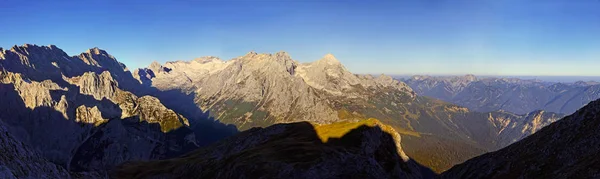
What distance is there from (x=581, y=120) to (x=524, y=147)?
1355 centimetres

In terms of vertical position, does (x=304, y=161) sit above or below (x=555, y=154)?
below

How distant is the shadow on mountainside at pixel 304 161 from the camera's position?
74562mm

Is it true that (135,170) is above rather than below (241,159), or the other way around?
below

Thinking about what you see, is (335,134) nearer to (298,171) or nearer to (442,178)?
(442,178)

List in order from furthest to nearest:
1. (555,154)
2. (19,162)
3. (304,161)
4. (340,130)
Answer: (340,130) < (555,154) < (304,161) < (19,162)

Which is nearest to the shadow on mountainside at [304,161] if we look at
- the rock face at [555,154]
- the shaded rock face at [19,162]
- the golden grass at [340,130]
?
the golden grass at [340,130]

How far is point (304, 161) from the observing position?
7812 centimetres

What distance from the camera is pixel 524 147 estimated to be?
301 feet

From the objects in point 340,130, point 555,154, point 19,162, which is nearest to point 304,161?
point 19,162

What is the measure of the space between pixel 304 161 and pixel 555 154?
54972mm

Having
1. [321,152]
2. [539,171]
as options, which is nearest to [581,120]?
[539,171]

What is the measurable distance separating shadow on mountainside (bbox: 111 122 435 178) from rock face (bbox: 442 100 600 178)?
2767 centimetres

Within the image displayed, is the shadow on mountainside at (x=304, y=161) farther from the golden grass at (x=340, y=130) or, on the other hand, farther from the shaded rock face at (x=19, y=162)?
the shaded rock face at (x=19, y=162)

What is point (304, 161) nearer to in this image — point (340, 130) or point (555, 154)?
point (555, 154)
